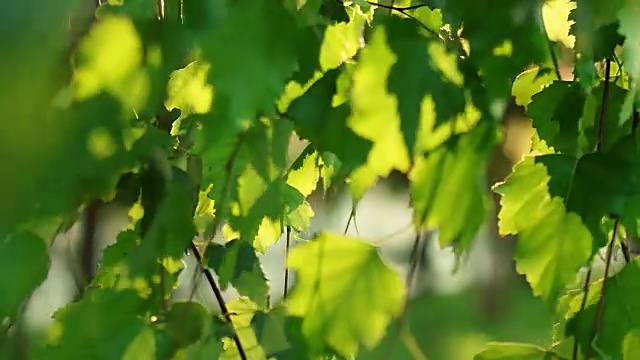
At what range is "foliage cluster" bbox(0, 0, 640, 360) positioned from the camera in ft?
1.01

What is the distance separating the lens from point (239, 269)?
555 mm

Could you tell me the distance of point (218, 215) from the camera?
448 mm

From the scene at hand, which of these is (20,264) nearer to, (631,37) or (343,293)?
(343,293)

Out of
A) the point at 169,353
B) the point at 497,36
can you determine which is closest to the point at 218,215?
the point at 169,353

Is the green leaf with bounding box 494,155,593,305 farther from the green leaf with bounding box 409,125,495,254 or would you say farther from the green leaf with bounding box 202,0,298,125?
the green leaf with bounding box 202,0,298,125

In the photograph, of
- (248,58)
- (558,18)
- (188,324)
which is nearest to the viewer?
(248,58)

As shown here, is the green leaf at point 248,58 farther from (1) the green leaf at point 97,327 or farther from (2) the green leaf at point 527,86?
(2) the green leaf at point 527,86

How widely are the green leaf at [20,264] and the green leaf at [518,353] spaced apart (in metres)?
0.27

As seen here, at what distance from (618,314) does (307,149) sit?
8.7 inches

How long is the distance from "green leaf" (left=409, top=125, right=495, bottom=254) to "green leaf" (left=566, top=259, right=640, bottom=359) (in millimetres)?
130

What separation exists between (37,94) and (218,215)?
0.57 feet

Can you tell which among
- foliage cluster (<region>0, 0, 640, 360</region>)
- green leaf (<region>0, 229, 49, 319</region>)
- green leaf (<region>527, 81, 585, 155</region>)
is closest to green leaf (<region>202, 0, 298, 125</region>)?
foliage cluster (<region>0, 0, 640, 360</region>)

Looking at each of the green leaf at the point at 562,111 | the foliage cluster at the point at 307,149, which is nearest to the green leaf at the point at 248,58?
the foliage cluster at the point at 307,149

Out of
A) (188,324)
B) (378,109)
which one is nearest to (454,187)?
(378,109)
